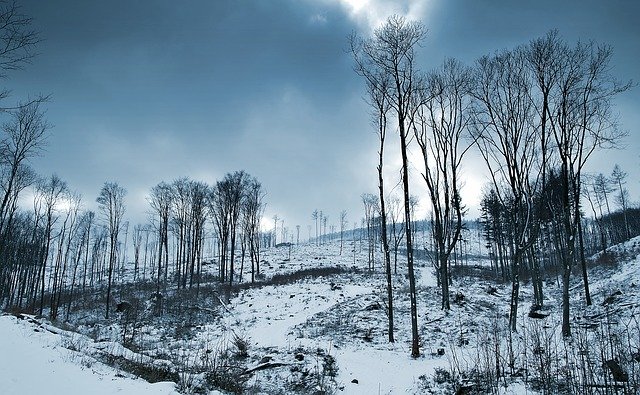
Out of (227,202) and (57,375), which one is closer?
(57,375)

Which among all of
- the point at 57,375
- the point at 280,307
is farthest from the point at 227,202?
the point at 57,375

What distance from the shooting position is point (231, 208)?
36.9 m

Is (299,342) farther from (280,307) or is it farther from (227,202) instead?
(227,202)

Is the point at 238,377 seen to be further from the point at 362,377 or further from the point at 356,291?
the point at 356,291

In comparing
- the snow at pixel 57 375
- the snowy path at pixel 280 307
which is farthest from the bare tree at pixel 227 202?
the snow at pixel 57 375

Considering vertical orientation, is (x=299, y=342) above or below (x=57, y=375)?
below

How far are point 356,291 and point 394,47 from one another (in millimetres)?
19268

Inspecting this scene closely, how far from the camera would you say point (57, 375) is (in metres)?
6.35

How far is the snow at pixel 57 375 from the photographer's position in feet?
18.0

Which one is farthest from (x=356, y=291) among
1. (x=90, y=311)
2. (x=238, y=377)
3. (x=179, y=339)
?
(x=90, y=311)

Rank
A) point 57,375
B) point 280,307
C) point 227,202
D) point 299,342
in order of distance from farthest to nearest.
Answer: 1. point 227,202
2. point 280,307
3. point 299,342
4. point 57,375

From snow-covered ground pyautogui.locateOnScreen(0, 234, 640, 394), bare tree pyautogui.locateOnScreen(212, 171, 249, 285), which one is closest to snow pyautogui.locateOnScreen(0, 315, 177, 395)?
snow-covered ground pyautogui.locateOnScreen(0, 234, 640, 394)

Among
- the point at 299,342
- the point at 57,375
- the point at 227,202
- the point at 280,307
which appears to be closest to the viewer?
the point at 57,375

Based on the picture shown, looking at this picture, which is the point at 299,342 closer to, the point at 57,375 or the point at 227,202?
the point at 57,375
